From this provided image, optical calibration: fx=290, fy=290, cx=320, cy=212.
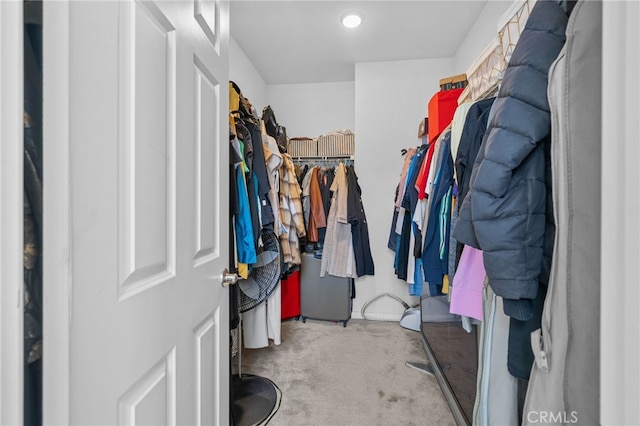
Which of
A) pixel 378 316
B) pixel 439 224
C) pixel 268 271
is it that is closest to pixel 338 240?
pixel 378 316

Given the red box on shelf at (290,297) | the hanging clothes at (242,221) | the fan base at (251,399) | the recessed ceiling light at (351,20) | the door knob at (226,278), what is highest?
the recessed ceiling light at (351,20)

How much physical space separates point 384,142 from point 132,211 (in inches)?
108

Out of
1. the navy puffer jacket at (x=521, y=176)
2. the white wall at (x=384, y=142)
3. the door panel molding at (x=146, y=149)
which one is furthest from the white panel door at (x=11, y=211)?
the white wall at (x=384, y=142)

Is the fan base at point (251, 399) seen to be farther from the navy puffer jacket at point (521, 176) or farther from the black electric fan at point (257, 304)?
the navy puffer jacket at point (521, 176)

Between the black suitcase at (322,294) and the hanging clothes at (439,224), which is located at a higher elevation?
the hanging clothes at (439,224)

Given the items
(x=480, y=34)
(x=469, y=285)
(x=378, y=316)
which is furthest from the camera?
(x=378, y=316)

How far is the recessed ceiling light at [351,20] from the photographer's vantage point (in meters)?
2.25

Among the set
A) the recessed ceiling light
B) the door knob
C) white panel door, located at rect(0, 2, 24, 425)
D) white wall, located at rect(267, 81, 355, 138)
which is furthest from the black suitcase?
white panel door, located at rect(0, 2, 24, 425)

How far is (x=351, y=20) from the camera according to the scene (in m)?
2.29

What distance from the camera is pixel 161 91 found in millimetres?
628

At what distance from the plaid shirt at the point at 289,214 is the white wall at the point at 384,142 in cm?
87

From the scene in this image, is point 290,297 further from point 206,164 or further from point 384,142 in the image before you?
point 206,164

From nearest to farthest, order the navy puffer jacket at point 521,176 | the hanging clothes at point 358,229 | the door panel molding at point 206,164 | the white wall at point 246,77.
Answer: the navy puffer jacket at point 521,176 < the door panel molding at point 206,164 < the white wall at point 246,77 < the hanging clothes at point 358,229

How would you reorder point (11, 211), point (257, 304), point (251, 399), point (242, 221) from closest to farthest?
point (11, 211)
point (242, 221)
point (251, 399)
point (257, 304)
